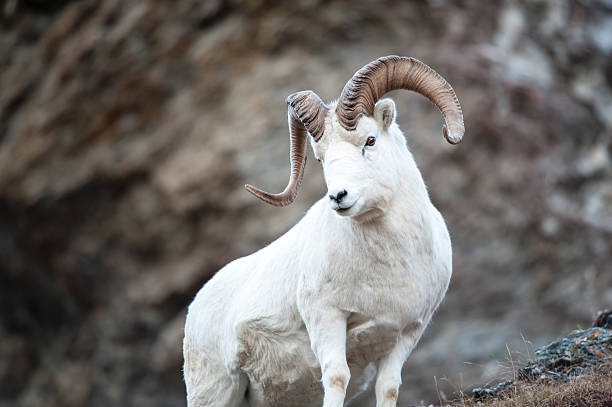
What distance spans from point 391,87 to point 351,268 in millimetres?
1554

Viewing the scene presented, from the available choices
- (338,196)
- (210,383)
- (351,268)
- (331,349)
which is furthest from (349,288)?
(210,383)

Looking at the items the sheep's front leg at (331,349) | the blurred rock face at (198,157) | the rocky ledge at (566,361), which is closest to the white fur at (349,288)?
the sheep's front leg at (331,349)

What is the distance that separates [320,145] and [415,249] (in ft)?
3.68

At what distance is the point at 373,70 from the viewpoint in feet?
22.9

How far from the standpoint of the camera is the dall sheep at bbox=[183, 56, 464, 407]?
672 centimetres

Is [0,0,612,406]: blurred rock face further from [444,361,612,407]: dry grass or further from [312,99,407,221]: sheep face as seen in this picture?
[312,99,407,221]: sheep face

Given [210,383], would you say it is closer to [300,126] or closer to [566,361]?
[300,126]

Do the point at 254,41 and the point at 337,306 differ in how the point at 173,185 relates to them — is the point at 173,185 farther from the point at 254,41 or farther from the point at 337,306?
the point at 337,306

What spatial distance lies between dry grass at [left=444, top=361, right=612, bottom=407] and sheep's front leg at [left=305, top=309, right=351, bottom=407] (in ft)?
4.33

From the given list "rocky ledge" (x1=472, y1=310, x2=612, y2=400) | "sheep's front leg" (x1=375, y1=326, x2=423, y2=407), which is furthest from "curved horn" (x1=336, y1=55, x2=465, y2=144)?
"rocky ledge" (x1=472, y1=310, x2=612, y2=400)

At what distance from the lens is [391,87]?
716 cm

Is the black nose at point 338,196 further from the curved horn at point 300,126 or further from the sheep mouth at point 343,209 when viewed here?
the curved horn at point 300,126

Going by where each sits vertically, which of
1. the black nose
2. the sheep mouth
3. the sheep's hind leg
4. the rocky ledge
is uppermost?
the black nose

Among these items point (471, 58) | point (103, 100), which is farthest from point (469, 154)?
point (103, 100)
